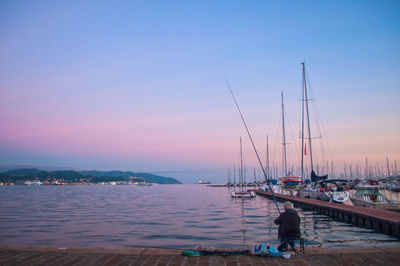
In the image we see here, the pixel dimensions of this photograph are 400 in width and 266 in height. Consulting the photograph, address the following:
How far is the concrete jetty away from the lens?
7.78 metres

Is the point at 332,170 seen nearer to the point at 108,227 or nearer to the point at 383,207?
the point at 383,207

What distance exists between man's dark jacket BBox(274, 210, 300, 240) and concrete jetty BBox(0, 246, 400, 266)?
2.06ft

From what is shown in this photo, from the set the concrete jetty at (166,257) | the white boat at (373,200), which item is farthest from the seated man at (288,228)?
the white boat at (373,200)

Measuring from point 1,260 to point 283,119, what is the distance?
180 feet

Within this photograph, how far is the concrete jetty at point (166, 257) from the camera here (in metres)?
7.78

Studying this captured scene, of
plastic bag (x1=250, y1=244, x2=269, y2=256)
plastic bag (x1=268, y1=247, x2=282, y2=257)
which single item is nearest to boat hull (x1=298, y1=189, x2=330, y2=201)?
plastic bag (x1=268, y1=247, x2=282, y2=257)

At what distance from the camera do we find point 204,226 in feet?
77.6

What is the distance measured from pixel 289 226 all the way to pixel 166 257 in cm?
361

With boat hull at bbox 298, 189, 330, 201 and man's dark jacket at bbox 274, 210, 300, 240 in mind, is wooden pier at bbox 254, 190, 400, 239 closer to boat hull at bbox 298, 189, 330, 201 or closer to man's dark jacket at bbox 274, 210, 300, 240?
boat hull at bbox 298, 189, 330, 201

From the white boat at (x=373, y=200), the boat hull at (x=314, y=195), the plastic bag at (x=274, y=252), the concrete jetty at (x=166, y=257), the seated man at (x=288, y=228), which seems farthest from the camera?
A: the boat hull at (x=314, y=195)

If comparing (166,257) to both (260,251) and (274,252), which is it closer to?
(260,251)

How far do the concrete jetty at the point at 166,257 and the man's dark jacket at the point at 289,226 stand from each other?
0.63 m

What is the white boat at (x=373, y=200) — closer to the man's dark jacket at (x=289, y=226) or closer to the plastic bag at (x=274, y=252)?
the man's dark jacket at (x=289, y=226)

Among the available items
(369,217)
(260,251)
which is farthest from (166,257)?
(369,217)
